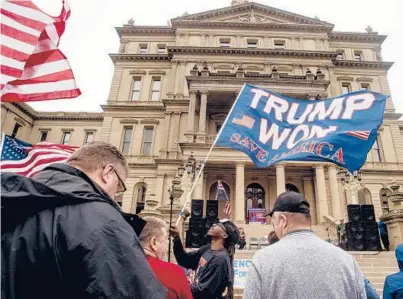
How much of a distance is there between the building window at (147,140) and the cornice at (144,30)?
12731 mm

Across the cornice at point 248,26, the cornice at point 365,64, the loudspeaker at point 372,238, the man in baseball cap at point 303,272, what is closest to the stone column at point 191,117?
the cornice at point 248,26

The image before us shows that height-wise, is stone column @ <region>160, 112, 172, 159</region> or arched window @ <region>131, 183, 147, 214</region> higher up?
stone column @ <region>160, 112, 172, 159</region>

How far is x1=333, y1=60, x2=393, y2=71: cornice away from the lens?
31.3 m

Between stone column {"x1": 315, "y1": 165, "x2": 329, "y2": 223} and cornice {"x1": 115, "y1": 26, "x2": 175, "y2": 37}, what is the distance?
2342 cm

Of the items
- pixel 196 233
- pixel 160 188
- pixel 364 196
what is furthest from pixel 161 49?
pixel 196 233

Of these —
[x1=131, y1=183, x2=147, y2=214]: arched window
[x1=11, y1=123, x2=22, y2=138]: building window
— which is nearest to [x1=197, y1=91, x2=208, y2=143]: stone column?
[x1=131, y1=183, x2=147, y2=214]: arched window

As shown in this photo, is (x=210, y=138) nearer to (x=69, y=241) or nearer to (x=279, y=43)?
(x=279, y=43)

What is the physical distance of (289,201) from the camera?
2.54m

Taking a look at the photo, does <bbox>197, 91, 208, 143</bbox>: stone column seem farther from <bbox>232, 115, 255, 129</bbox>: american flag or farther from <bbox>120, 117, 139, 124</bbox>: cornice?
<bbox>232, 115, 255, 129</bbox>: american flag

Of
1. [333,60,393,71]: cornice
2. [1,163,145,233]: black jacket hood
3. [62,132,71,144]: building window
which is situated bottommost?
[1,163,145,233]: black jacket hood

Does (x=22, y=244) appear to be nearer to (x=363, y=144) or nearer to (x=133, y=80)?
(x=363, y=144)

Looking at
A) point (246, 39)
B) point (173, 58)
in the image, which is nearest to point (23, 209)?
point (173, 58)

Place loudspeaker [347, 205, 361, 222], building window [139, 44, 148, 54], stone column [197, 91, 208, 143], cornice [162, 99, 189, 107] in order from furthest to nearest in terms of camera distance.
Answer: building window [139, 44, 148, 54], cornice [162, 99, 189, 107], stone column [197, 91, 208, 143], loudspeaker [347, 205, 361, 222]

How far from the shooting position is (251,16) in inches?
1334
